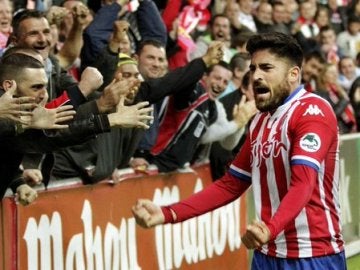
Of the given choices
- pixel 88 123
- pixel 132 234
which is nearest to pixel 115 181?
pixel 132 234

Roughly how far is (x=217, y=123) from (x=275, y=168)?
3.67m

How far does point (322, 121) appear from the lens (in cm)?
507

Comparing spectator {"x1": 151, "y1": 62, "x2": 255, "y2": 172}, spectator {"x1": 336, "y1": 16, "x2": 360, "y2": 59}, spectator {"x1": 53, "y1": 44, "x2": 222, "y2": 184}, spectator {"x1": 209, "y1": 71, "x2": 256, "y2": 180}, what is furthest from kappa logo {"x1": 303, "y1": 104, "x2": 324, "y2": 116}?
spectator {"x1": 336, "y1": 16, "x2": 360, "y2": 59}

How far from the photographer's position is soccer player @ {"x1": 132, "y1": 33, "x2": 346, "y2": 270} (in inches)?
198

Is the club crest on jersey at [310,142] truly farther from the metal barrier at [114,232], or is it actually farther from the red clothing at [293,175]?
the metal barrier at [114,232]

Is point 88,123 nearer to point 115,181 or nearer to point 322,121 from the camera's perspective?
point 322,121

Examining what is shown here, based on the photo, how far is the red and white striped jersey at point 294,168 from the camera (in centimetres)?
508

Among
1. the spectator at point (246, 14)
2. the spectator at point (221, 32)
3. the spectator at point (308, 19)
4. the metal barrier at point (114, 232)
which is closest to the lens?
the metal barrier at point (114, 232)

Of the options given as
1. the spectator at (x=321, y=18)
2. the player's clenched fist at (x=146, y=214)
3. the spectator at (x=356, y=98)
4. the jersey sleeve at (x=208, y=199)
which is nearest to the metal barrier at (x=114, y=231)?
the jersey sleeve at (x=208, y=199)

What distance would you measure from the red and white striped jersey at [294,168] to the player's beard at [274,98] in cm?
4

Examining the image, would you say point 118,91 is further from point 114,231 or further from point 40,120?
point 114,231

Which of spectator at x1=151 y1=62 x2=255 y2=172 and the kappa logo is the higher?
the kappa logo

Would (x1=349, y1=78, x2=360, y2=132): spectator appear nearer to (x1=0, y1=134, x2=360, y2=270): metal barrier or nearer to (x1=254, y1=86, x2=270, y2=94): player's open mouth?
(x1=0, y1=134, x2=360, y2=270): metal barrier

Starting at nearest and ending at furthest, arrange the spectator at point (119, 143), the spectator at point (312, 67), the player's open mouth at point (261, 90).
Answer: the player's open mouth at point (261, 90), the spectator at point (119, 143), the spectator at point (312, 67)
